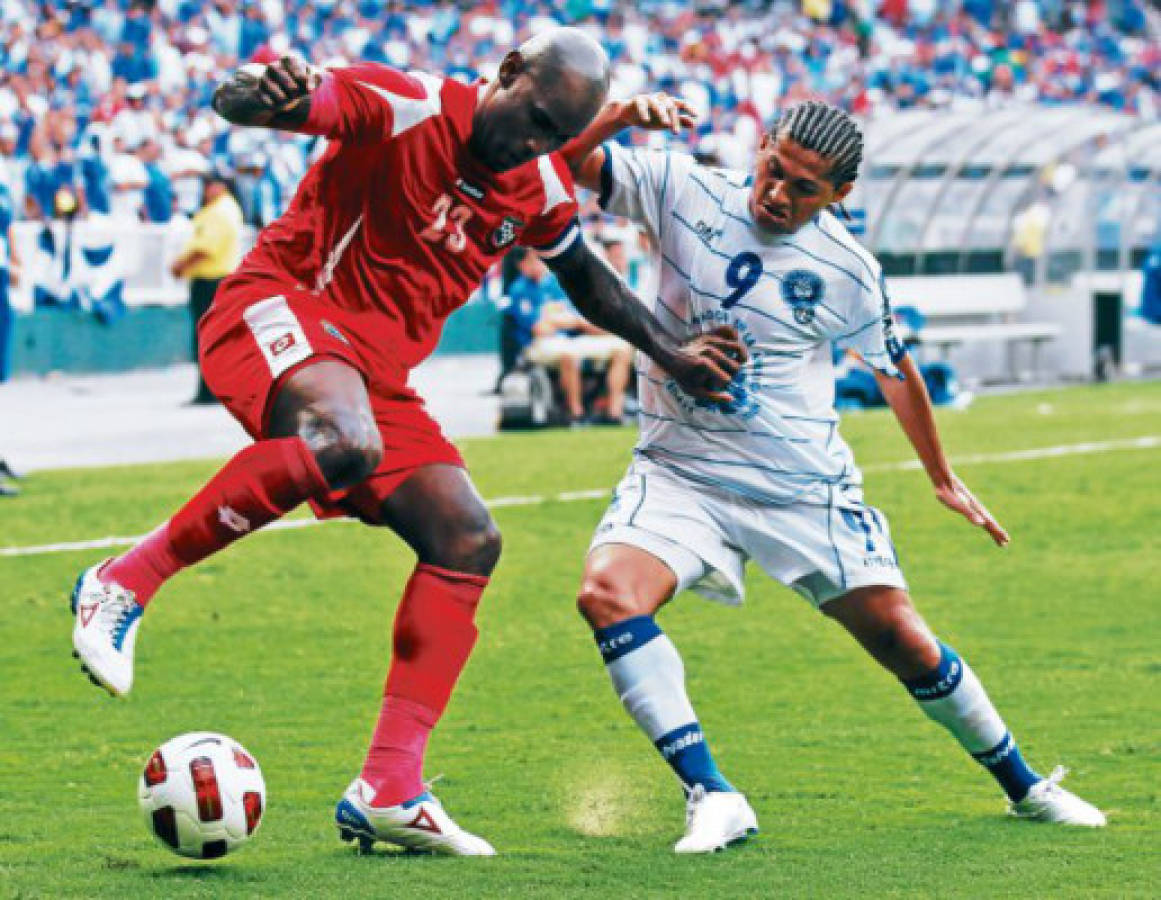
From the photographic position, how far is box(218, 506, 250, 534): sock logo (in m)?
4.85

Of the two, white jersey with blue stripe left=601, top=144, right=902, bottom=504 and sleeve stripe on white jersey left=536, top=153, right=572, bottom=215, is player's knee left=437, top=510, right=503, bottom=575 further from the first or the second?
sleeve stripe on white jersey left=536, top=153, right=572, bottom=215

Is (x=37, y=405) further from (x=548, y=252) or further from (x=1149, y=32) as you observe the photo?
(x=1149, y=32)

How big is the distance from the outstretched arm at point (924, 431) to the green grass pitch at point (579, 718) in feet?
2.67

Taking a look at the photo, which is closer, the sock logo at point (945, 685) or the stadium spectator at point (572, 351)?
the sock logo at point (945, 685)

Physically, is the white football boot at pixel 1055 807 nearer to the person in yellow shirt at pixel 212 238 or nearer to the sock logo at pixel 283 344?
the sock logo at pixel 283 344

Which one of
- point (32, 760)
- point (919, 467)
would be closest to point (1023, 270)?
point (919, 467)

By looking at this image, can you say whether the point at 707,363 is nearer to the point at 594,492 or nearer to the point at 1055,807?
the point at 1055,807

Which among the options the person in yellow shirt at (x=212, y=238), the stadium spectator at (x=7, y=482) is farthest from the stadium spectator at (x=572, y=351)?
the stadium spectator at (x=7, y=482)

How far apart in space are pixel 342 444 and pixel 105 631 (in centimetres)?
67

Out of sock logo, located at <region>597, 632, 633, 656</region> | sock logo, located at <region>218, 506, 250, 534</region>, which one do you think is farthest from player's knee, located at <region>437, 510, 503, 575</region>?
sock logo, located at <region>218, 506, 250, 534</region>

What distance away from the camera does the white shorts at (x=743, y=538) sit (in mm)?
5488

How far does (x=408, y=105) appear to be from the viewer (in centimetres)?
504

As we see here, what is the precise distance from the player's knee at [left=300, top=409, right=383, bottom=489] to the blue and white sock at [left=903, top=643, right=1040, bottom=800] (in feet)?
5.38

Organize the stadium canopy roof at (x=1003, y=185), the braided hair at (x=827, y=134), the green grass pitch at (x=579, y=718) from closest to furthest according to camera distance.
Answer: the green grass pitch at (x=579, y=718) → the braided hair at (x=827, y=134) → the stadium canopy roof at (x=1003, y=185)
